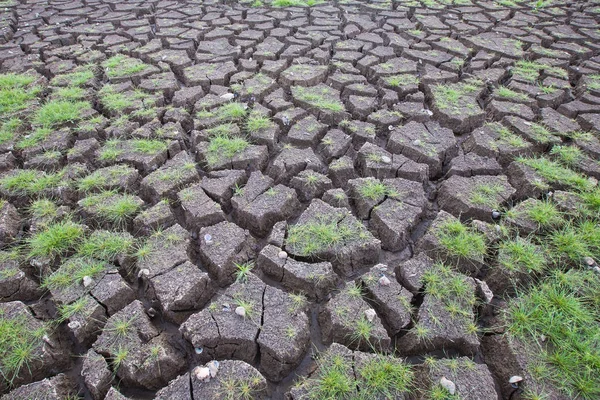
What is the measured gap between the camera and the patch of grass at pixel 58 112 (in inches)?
161

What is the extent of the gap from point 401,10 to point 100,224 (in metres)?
6.58

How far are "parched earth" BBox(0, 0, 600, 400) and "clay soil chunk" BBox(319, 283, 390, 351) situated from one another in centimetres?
1

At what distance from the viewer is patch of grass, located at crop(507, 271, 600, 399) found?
2.11 metres

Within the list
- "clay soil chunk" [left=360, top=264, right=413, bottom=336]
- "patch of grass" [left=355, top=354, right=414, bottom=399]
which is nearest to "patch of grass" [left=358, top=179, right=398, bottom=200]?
"clay soil chunk" [left=360, top=264, right=413, bottom=336]

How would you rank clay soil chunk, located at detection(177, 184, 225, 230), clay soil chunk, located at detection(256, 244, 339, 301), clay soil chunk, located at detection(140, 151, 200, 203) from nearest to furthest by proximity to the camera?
clay soil chunk, located at detection(256, 244, 339, 301) → clay soil chunk, located at detection(177, 184, 225, 230) → clay soil chunk, located at detection(140, 151, 200, 203)

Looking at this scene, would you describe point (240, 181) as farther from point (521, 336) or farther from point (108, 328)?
point (521, 336)

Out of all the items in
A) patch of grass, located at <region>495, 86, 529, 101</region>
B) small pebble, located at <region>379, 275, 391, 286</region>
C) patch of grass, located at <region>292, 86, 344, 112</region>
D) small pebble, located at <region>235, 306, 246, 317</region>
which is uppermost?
patch of grass, located at <region>495, 86, 529, 101</region>

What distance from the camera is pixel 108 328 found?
2303 millimetres

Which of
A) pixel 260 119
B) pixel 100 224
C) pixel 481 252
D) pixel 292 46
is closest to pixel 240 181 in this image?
pixel 260 119

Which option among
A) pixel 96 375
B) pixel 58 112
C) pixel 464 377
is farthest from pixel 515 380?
pixel 58 112

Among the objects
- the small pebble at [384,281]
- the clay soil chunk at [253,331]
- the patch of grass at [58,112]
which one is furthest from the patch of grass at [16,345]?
the patch of grass at [58,112]

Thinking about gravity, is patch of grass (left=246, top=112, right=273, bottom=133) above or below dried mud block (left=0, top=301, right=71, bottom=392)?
above

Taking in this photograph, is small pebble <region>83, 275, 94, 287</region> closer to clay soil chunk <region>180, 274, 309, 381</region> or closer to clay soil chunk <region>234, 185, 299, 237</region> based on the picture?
clay soil chunk <region>180, 274, 309, 381</region>

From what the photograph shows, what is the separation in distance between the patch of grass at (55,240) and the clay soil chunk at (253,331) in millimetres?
1214
